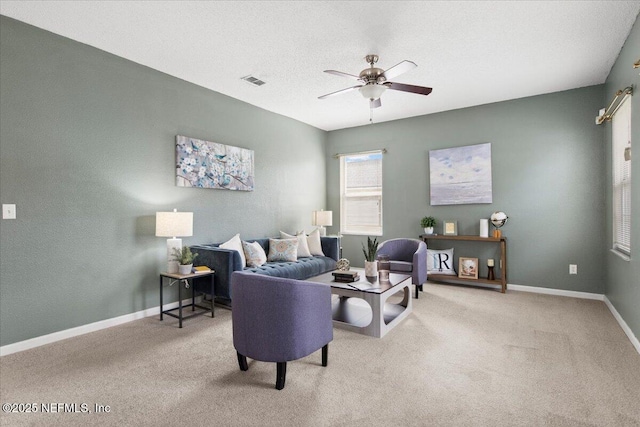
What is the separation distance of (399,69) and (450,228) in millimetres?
3088

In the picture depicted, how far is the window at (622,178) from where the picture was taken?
10.5 feet

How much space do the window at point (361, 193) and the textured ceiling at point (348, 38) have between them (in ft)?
7.11

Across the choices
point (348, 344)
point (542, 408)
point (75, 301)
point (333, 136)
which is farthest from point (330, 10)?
point (333, 136)

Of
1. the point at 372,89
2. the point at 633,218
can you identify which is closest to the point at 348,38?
the point at 372,89

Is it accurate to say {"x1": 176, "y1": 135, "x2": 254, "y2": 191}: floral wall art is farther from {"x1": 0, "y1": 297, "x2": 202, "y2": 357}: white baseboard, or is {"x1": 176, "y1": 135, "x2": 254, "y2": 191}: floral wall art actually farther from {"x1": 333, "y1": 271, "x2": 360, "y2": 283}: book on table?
{"x1": 333, "y1": 271, "x2": 360, "y2": 283}: book on table

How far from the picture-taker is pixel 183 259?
3543mm

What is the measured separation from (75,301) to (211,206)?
1.81m

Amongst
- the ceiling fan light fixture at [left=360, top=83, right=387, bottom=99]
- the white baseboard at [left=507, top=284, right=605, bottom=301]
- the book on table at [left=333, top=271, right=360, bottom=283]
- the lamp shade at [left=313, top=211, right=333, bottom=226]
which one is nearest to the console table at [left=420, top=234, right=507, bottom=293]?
the white baseboard at [left=507, top=284, right=605, bottom=301]

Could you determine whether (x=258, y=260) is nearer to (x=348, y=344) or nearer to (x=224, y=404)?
(x=348, y=344)

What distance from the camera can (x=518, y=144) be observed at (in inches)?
190

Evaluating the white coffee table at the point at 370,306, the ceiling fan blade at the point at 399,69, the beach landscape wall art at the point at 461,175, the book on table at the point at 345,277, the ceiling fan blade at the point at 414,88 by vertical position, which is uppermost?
the ceiling fan blade at the point at 399,69

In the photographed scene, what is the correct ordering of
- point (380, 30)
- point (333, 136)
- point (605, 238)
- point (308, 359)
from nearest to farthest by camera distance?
1. point (308, 359)
2. point (380, 30)
3. point (605, 238)
4. point (333, 136)

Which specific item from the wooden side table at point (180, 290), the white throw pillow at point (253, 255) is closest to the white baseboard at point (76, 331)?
the wooden side table at point (180, 290)

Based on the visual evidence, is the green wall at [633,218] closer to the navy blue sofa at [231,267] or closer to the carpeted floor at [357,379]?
the carpeted floor at [357,379]
